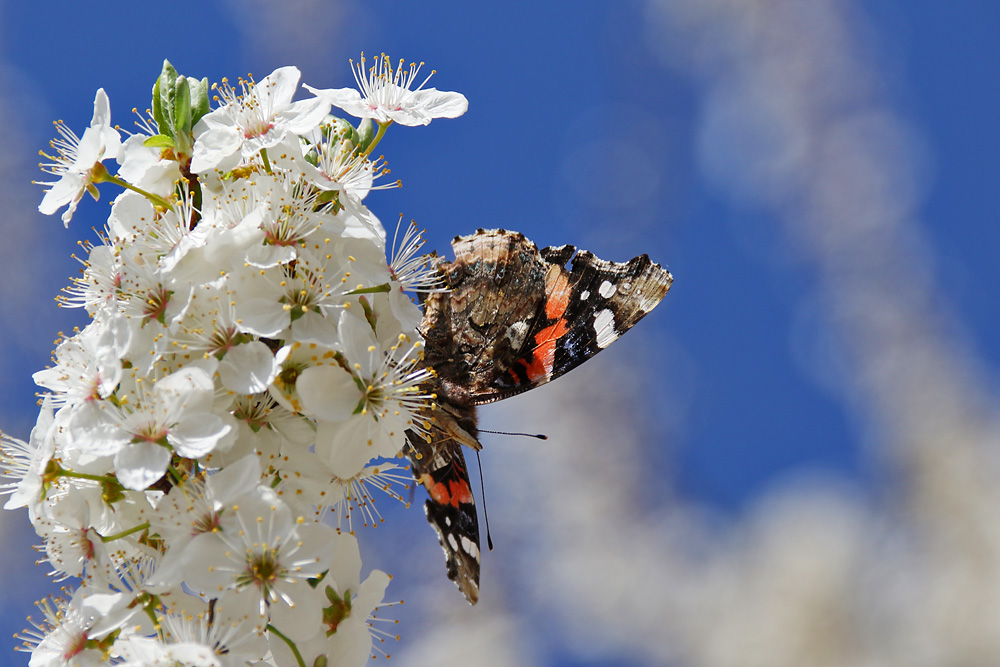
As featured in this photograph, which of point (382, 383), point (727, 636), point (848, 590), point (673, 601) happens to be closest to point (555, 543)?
point (673, 601)

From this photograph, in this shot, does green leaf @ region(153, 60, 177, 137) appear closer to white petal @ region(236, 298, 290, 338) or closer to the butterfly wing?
white petal @ region(236, 298, 290, 338)

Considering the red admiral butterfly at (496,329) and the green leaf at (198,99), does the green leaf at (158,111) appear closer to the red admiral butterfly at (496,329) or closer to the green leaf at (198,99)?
the green leaf at (198,99)

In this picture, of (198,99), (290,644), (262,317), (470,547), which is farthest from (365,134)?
(470,547)

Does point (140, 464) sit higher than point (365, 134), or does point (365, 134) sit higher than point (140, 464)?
point (365, 134)

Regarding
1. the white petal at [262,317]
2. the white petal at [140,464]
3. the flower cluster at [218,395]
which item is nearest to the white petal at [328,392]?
the flower cluster at [218,395]

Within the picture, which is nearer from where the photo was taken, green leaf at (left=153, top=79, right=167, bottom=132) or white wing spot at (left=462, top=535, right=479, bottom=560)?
green leaf at (left=153, top=79, right=167, bottom=132)

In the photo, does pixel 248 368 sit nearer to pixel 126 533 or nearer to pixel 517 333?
pixel 126 533

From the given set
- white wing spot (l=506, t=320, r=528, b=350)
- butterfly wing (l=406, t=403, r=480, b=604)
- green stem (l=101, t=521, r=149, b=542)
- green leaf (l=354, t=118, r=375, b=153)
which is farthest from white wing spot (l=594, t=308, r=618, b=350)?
green stem (l=101, t=521, r=149, b=542)
